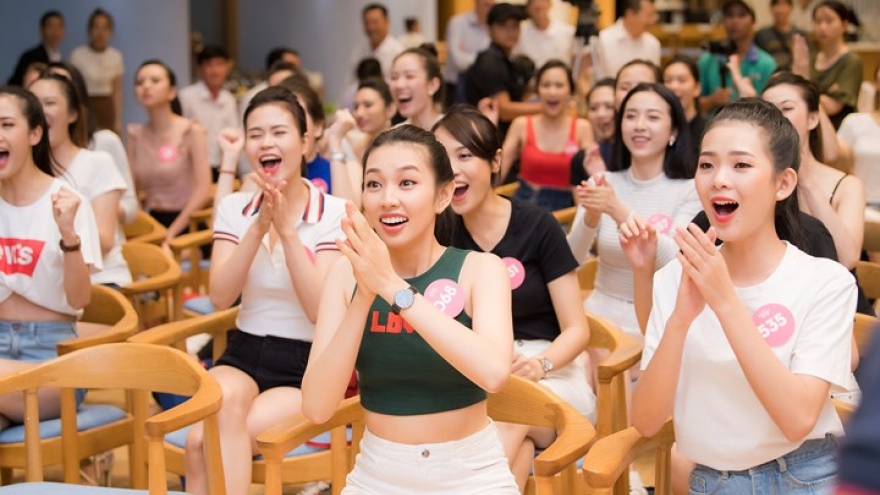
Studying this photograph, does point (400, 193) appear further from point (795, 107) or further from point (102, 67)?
point (102, 67)

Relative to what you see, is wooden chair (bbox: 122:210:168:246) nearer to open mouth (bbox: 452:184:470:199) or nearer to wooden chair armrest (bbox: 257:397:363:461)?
open mouth (bbox: 452:184:470:199)

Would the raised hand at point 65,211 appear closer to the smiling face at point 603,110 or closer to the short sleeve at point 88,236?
the short sleeve at point 88,236

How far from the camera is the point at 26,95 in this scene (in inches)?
142

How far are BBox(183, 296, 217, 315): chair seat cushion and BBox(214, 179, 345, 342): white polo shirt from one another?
1220 millimetres

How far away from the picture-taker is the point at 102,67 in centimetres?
861

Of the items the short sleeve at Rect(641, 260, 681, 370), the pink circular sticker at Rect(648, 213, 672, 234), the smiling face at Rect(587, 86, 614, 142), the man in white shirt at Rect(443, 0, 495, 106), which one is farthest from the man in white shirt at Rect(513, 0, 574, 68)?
the short sleeve at Rect(641, 260, 681, 370)

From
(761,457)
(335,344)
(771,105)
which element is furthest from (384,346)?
(771,105)

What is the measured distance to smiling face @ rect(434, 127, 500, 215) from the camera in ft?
10.5

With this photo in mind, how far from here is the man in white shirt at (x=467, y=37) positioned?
27.3 feet

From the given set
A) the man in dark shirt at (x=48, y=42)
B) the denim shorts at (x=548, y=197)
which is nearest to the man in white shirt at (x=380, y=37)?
the man in dark shirt at (x=48, y=42)

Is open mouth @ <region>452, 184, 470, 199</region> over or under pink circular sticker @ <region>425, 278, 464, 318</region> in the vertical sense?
over

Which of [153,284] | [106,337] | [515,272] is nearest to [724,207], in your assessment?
[515,272]

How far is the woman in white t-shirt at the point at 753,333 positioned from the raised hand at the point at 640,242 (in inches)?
12.9

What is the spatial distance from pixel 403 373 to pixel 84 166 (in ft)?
7.30
